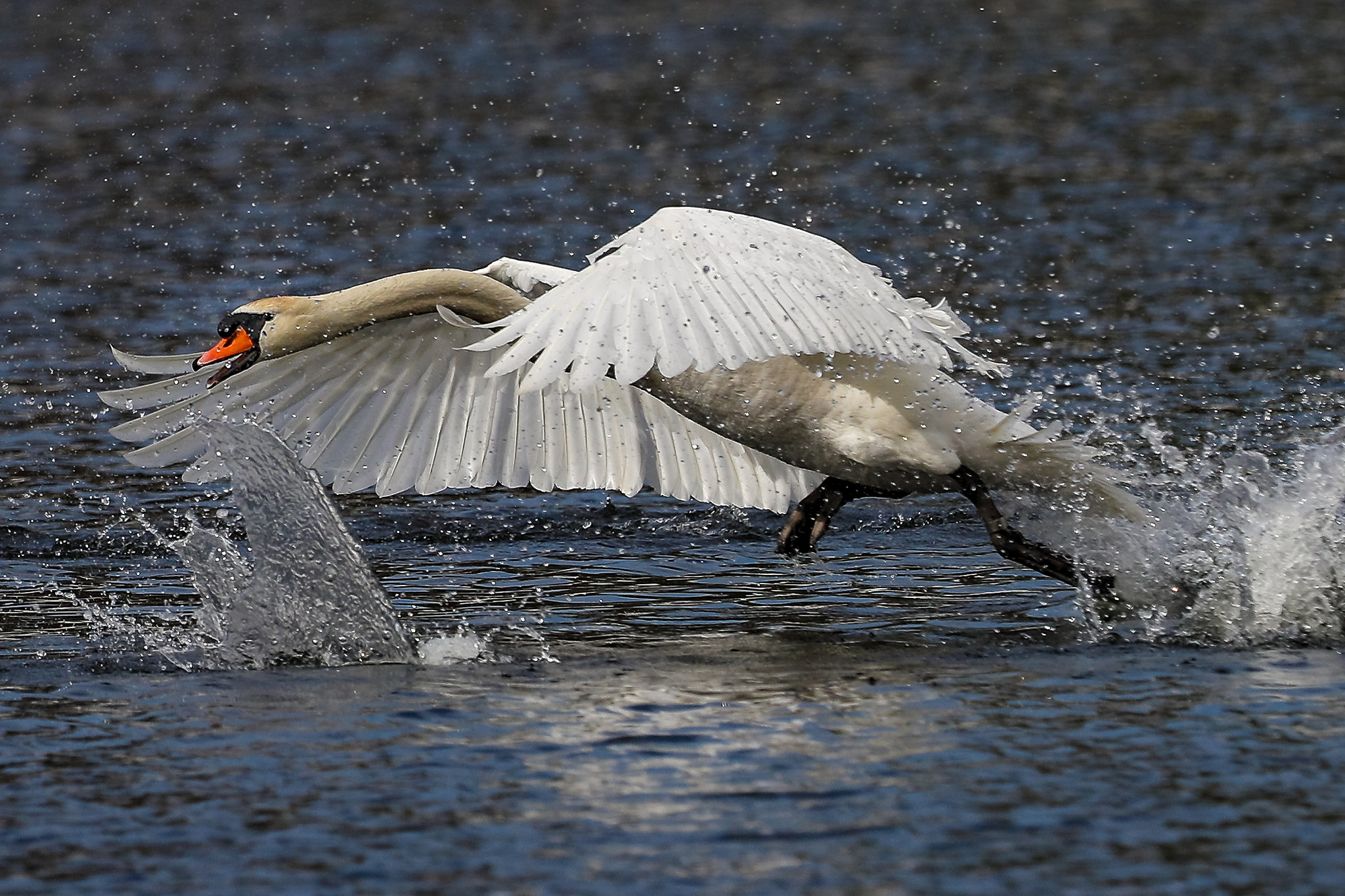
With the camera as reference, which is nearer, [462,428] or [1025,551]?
[1025,551]

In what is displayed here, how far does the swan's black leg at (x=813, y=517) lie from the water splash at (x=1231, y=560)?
0.77 m

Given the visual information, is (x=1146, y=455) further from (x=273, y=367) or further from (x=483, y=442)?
(x=273, y=367)

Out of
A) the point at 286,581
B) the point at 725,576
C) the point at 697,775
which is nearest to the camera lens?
the point at 697,775

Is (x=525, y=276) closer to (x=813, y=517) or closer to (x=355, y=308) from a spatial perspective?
(x=355, y=308)

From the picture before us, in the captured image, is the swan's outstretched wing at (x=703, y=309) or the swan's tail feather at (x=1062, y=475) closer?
the swan's outstretched wing at (x=703, y=309)

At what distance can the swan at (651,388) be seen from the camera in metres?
7.39

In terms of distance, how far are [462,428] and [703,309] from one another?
96.7 inches

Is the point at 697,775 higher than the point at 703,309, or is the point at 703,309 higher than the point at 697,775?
the point at 703,309

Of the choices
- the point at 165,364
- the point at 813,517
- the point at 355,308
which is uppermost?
the point at 355,308

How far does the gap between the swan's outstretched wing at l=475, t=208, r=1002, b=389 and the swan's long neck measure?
1.13 meters

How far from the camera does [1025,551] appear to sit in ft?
27.3

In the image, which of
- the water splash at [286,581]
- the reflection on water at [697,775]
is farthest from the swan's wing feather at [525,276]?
the reflection on water at [697,775]

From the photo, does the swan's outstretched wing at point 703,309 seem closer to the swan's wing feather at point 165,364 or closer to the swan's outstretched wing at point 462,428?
the swan's outstretched wing at point 462,428

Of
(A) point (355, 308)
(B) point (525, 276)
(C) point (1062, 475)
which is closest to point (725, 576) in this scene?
(B) point (525, 276)
